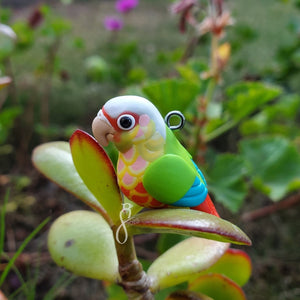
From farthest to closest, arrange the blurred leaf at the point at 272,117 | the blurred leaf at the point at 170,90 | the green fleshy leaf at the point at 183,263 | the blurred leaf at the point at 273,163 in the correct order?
1. the blurred leaf at the point at 272,117
2. the blurred leaf at the point at 273,163
3. the blurred leaf at the point at 170,90
4. the green fleshy leaf at the point at 183,263

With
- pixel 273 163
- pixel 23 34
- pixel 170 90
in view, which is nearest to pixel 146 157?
pixel 170 90

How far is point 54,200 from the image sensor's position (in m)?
0.97

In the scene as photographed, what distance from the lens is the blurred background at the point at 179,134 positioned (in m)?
0.74

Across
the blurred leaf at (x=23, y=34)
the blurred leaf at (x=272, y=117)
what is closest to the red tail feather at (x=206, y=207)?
the blurred leaf at (x=272, y=117)

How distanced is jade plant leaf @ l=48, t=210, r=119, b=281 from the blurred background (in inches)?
1.2

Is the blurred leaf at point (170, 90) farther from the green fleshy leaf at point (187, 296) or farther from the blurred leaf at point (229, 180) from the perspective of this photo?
the green fleshy leaf at point (187, 296)

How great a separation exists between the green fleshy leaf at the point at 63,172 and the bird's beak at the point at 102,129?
0.07 meters

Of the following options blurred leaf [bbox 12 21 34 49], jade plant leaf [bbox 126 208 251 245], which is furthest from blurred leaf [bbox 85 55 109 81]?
jade plant leaf [bbox 126 208 251 245]

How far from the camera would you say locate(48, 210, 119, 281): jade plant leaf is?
0.37 m

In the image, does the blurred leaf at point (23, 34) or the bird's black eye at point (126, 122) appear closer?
the bird's black eye at point (126, 122)

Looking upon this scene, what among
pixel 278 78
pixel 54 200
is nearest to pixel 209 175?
pixel 54 200

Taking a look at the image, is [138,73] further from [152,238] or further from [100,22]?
[100,22]

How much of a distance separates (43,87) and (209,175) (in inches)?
31.9

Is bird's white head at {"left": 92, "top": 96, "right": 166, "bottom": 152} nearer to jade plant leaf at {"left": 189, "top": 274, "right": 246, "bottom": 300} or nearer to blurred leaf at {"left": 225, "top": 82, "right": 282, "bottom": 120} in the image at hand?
jade plant leaf at {"left": 189, "top": 274, "right": 246, "bottom": 300}
